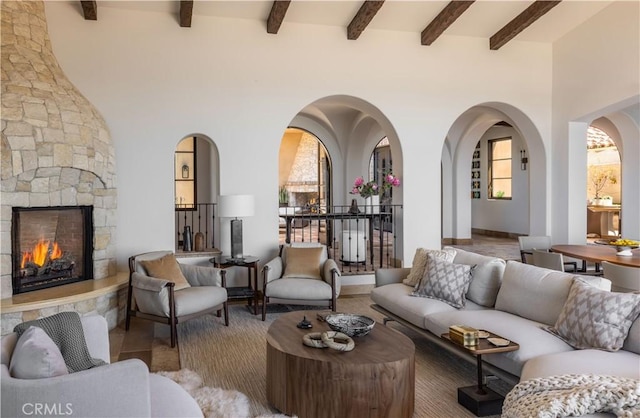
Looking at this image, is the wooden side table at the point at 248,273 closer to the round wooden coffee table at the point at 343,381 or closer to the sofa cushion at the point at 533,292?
the round wooden coffee table at the point at 343,381

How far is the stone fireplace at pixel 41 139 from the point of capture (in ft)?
15.1

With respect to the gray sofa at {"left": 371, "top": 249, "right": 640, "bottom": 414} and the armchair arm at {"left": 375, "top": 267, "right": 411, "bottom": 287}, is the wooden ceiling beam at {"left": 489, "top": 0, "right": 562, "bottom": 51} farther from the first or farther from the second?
the armchair arm at {"left": 375, "top": 267, "right": 411, "bottom": 287}

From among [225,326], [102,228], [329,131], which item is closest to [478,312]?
[225,326]

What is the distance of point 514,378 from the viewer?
3.15m

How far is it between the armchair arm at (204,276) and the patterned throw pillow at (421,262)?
2104mm

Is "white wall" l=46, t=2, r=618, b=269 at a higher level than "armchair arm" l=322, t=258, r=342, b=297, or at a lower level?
higher

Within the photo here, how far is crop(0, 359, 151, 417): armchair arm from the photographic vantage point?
6.59 feet

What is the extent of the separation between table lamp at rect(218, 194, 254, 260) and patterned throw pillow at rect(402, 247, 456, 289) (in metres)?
2.16

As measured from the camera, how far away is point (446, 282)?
450 centimetres

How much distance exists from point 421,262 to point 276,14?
3.64 m

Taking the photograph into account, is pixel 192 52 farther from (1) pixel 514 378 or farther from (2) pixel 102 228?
(1) pixel 514 378

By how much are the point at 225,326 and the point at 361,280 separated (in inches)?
94.7

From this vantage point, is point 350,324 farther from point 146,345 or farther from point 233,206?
point 233,206

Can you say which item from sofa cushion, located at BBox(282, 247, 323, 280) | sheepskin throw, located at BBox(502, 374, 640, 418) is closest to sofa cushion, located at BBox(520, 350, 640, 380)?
sheepskin throw, located at BBox(502, 374, 640, 418)
